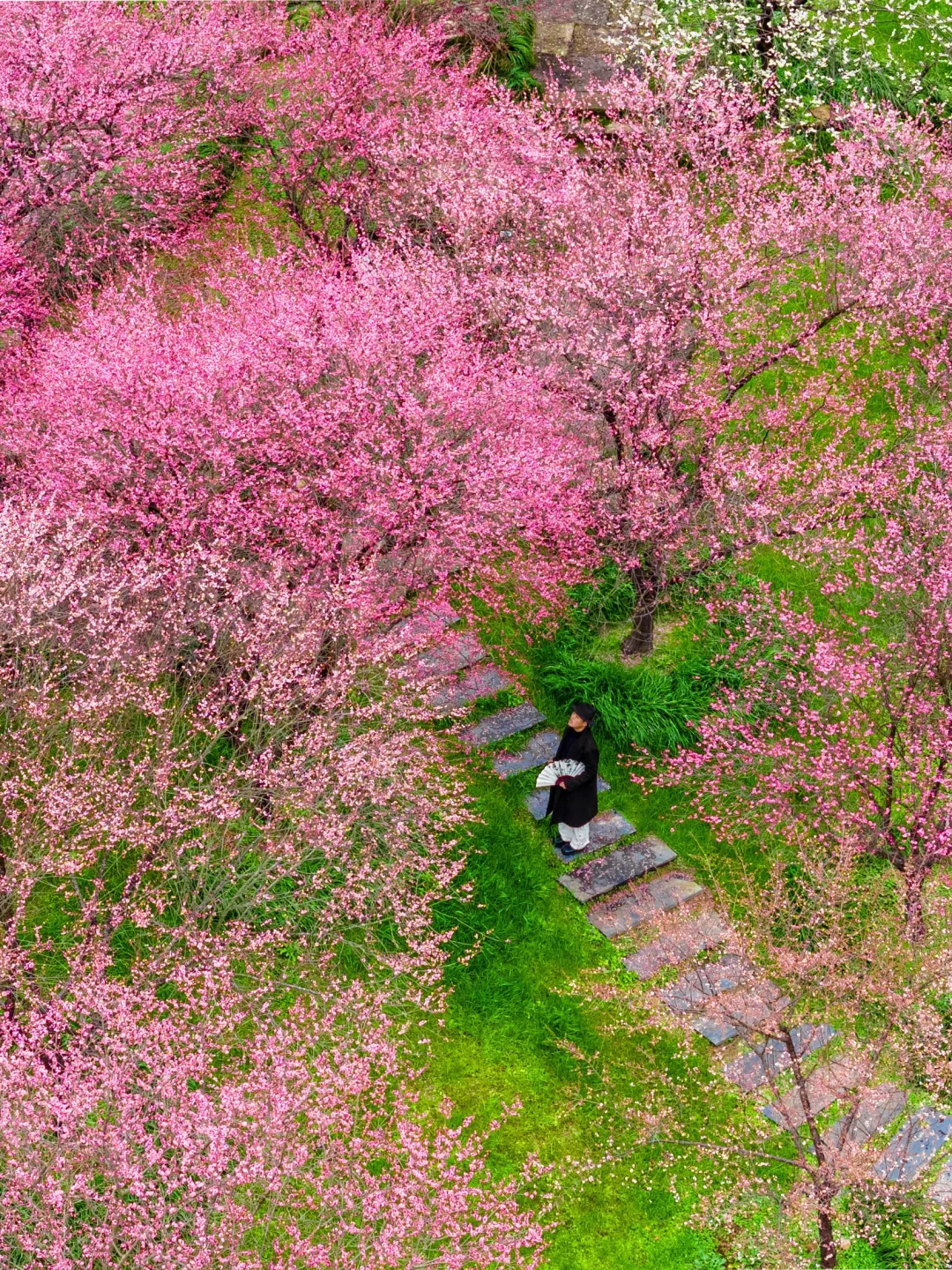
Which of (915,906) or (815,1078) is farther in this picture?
(915,906)

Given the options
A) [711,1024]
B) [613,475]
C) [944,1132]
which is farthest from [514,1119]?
[613,475]

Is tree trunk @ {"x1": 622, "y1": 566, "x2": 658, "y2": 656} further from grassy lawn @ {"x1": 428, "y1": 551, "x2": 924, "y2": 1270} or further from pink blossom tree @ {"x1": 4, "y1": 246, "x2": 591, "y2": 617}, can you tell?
grassy lawn @ {"x1": 428, "y1": 551, "x2": 924, "y2": 1270}

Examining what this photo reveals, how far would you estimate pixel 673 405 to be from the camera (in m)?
12.2

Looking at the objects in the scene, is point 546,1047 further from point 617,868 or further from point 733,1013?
point 617,868

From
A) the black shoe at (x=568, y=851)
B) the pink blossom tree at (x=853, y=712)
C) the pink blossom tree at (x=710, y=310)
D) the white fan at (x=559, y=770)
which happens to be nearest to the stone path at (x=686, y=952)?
the black shoe at (x=568, y=851)

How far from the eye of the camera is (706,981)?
388 inches

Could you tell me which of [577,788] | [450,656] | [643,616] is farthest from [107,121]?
[577,788]

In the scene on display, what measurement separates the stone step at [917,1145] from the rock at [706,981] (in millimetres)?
1857

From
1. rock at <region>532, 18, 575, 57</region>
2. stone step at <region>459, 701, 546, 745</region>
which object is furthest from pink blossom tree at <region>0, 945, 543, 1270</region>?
rock at <region>532, 18, 575, 57</region>

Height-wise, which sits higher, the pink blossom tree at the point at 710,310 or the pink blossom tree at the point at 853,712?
the pink blossom tree at the point at 710,310

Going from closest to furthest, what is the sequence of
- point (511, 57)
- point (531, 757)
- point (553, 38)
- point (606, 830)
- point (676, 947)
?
point (676, 947) < point (606, 830) < point (531, 757) < point (511, 57) < point (553, 38)

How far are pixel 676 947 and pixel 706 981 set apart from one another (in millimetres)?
452

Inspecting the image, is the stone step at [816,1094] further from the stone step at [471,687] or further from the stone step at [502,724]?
the stone step at [471,687]

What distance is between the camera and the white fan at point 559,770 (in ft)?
34.6
